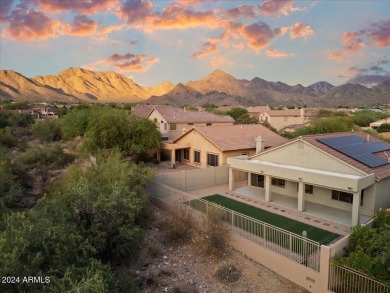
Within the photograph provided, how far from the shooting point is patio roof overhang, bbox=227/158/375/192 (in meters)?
14.5

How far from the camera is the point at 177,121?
3859cm

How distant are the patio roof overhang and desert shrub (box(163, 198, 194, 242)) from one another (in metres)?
5.61

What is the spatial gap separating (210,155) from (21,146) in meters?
27.7

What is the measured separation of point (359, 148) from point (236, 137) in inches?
434

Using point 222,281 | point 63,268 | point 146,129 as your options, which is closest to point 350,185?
point 222,281

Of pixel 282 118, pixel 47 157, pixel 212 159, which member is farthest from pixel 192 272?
pixel 282 118

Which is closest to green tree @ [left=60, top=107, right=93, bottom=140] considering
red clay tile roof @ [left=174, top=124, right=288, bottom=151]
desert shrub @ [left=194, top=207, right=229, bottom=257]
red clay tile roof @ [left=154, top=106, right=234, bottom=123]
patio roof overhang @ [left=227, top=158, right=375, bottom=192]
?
red clay tile roof @ [left=154, top=106, right=234, bottom=123]

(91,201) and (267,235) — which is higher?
(91,201)

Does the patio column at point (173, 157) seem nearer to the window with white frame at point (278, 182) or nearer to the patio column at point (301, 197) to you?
the window with white frame at point (278, 182)

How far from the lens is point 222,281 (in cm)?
1188

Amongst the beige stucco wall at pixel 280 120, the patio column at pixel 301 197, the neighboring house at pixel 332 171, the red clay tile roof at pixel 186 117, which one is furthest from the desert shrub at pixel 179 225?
the beige stucco wall at pixel 280 120

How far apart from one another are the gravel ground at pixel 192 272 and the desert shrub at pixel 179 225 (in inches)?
15.4

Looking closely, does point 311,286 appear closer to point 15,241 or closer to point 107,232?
point 107,232

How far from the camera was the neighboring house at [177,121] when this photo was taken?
3808 cm
